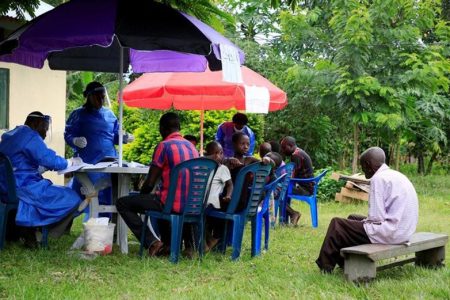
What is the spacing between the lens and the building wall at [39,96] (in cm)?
1142

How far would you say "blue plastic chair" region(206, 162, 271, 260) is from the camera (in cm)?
668

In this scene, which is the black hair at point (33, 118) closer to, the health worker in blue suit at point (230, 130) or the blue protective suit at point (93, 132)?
the blue protective suit at point (93, 132)

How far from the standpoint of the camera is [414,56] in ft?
42.4

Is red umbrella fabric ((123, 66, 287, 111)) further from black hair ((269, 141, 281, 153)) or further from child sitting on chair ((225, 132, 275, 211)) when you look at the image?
child sitting on chair ((225, 132, 275, 211))

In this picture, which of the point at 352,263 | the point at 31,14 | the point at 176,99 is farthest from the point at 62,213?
the point at 176,99

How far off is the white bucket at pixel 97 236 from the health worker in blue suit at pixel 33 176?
0.57 m

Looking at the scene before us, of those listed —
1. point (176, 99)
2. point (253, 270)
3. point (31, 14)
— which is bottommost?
point (253, 270)

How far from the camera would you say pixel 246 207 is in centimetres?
678

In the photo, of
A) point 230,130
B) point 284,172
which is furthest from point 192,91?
point 284,172

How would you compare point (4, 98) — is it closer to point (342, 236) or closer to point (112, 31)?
point (112, 31)

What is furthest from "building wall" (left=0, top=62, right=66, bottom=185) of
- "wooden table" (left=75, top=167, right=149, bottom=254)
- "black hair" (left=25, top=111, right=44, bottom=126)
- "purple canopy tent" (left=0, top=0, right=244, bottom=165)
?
"wooden table" (left=75, top=167, right=149, bottom=254)

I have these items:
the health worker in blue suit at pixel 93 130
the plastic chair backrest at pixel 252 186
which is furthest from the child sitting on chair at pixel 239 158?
the health worker in blue suit at pixel 93 130

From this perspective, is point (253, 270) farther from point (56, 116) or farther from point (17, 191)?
point (56, 116)

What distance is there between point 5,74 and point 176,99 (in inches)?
124
